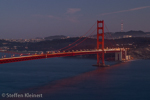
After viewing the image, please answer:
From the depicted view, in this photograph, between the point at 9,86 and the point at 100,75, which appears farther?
the point at 100,75

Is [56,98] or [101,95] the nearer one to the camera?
[56,98]

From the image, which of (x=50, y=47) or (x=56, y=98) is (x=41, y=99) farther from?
(x=50, y=47)

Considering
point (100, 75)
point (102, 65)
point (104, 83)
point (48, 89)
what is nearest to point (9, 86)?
point (48, 89)

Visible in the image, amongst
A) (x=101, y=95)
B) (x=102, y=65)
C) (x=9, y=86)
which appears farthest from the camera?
(x=102, y=65)

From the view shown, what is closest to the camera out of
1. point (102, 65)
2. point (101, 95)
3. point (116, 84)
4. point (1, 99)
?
point (1, 99)

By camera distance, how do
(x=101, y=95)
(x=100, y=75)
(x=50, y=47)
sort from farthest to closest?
(x=50, y=47), (x=100, y=75), (x=101, y=95)

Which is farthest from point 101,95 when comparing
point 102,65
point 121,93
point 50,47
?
point 50,47

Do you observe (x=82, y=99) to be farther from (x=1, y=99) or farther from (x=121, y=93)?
(x=1, y=99)

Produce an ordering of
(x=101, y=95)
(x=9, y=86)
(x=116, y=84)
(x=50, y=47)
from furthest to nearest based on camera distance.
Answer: (x=50, y=47) → (x=116, y=84) → (x=9, y=86) → (x=101, y=95)
